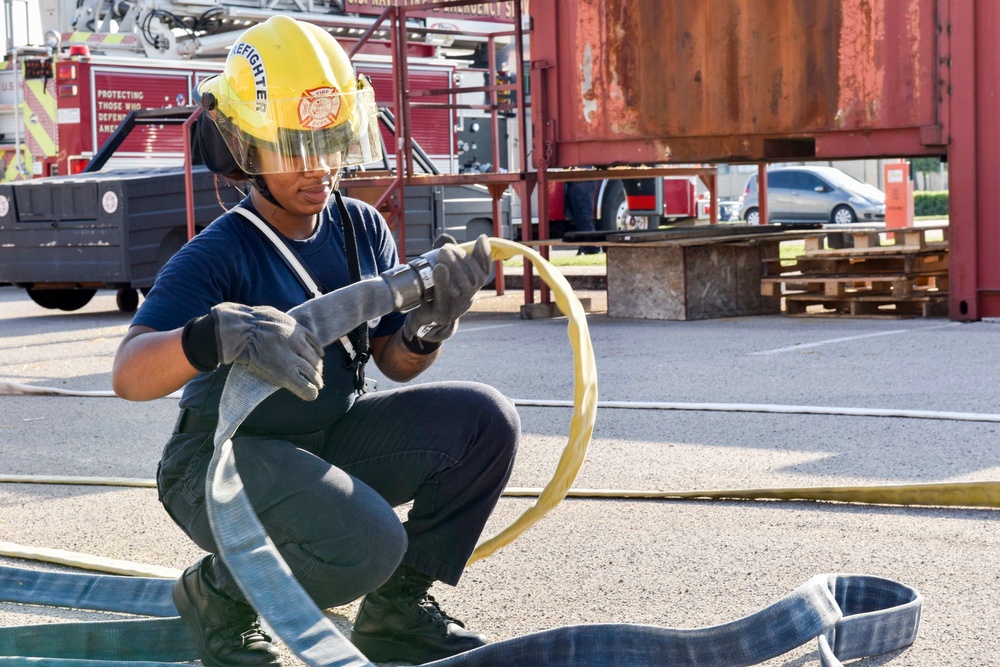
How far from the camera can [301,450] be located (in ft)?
9.60

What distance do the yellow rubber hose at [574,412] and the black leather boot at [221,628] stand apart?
632mm

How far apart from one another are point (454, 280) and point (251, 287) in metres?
0.48

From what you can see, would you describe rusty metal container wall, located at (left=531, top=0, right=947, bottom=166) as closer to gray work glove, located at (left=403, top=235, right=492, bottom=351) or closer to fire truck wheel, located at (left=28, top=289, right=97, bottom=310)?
fire truck wheel, located at (left=28, top=289, right=97, bottom=310)

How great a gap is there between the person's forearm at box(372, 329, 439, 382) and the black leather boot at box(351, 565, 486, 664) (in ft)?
1.55

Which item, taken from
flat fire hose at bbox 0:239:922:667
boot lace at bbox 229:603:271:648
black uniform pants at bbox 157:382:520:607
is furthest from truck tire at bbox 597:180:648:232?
boot lace at bbox 229:603:271:648

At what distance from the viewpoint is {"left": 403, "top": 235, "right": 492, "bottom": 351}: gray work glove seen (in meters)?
2.86

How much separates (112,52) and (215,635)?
17.0 meters

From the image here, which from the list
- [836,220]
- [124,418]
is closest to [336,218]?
[124,418]

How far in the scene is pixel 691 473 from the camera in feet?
16.5

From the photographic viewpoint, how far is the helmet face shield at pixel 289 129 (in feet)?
9.71

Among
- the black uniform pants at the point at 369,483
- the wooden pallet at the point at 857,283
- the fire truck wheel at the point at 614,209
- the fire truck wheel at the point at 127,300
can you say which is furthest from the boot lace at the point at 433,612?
the fire truck wheel at the point at 614,209

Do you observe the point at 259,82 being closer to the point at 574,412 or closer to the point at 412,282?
the point at 412,282

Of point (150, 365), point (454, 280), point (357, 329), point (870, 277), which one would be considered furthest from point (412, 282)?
point (870, 277)

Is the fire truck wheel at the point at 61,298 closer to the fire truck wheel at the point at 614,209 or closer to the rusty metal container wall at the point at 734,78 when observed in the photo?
the rusty metal container wall at the point at 734,78
